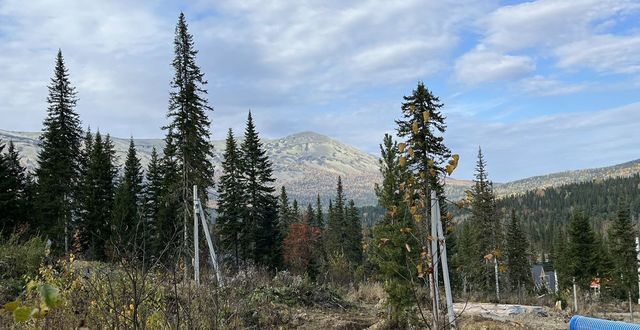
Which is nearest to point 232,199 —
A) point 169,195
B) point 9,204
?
point 169,195

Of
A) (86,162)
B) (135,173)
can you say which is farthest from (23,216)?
(135,173)

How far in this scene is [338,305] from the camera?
1433 centimetres

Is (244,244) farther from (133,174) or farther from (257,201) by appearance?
(133,174)

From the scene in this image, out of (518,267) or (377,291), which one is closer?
(377,291)

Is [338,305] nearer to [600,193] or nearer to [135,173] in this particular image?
[135,173]

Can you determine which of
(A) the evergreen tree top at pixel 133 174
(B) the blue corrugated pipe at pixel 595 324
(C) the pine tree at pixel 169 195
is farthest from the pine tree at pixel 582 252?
(A) the evergreen tree top at pixel 133 174

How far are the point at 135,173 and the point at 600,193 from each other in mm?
168038

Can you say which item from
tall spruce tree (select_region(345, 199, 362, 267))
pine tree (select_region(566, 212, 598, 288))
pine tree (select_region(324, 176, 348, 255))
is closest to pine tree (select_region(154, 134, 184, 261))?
pine tree (select_region(324, 176, 348, 255))

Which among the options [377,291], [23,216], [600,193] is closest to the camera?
[377,291]

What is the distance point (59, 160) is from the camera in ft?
95.9

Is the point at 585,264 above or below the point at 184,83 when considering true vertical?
below

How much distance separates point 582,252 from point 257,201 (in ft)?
74.5

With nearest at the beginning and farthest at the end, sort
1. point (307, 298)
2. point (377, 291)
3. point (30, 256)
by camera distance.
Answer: point (30, 256), point (307, 298), point (377, 291)

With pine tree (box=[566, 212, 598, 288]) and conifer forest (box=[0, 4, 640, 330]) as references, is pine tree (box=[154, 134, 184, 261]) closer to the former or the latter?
conifer forest (box=[0, 4, 640, 330])
